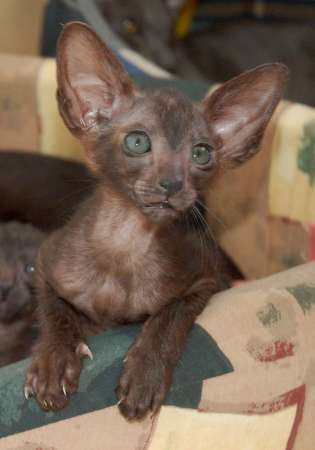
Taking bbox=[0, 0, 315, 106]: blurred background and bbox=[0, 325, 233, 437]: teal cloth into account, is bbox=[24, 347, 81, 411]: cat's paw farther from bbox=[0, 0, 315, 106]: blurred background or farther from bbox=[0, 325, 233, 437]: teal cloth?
bbox=[0, 0, 315, 106]: blurred background

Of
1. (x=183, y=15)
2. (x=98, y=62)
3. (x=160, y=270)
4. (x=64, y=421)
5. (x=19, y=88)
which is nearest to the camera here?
(x=64, y=421)

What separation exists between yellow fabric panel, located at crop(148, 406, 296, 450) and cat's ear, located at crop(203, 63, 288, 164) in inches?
25.8

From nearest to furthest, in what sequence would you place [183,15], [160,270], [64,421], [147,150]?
[64,421], [147,150], [160,270], [183,15]

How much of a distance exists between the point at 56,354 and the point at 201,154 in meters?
0.55

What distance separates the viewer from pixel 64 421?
153 centimetres

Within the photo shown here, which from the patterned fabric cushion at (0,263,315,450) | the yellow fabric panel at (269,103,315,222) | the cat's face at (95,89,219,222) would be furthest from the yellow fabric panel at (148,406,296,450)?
the yellow fabric panel at (269,103,315,222)

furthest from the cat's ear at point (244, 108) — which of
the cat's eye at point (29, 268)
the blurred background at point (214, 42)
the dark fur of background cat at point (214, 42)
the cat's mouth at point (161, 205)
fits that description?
the dark fur of background cat at point (214, 42)

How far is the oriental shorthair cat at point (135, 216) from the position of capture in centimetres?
164

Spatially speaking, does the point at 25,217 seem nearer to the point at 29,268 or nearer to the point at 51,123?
the point at 51,123

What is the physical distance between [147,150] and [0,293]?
2.46 feet

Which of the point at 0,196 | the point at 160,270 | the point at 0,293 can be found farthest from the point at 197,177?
the point at 0,196

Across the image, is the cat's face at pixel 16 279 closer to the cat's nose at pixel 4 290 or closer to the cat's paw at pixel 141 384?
the cat's nose at pixel 4 290

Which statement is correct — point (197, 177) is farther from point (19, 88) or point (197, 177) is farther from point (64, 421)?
point (19, 88)

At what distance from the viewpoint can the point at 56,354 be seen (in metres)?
1.69
